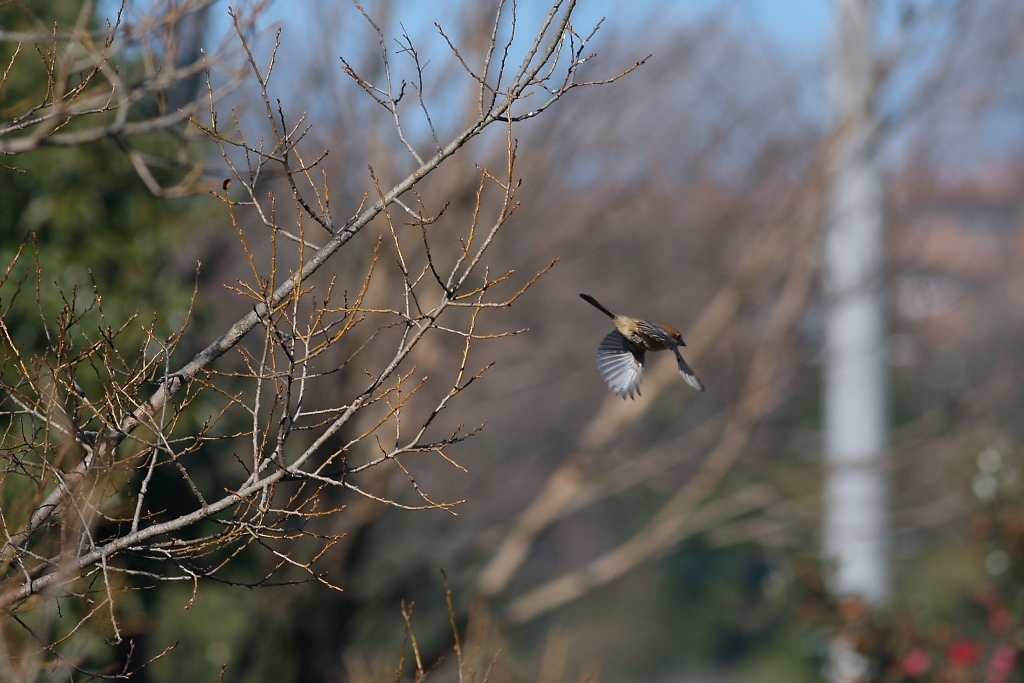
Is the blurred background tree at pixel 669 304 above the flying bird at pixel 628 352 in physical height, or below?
above

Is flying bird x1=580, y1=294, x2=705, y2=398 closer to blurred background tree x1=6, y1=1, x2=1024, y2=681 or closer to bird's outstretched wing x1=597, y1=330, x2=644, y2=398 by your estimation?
bird's outstretched wing x1=597, y1=330, x2=644, y2=398

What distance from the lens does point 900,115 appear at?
7.72 meters

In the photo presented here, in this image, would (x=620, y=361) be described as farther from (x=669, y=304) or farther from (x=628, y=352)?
(x=669, y=304)

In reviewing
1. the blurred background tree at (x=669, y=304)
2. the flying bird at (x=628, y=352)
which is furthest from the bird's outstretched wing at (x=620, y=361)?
the blurred background tree at (x=669, y=304)

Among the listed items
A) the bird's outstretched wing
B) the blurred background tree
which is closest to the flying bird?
the bird's outstretched wing

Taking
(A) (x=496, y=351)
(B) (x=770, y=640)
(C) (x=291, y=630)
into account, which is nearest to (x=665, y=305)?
(A) (x=496, y=351)

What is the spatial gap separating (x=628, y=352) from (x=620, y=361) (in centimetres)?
4

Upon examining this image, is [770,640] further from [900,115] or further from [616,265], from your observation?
[900,115]

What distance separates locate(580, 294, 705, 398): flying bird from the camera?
3.25 metres

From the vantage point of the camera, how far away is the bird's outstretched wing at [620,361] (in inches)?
132

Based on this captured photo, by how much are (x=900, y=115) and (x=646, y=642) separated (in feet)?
32.5

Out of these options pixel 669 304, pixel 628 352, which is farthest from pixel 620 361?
pixel 669 304

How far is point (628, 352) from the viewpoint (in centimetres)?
344

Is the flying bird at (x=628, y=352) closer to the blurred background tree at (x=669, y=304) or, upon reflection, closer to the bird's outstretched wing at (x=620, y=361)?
the bird's outstretched wing at (x=620, y=361)
